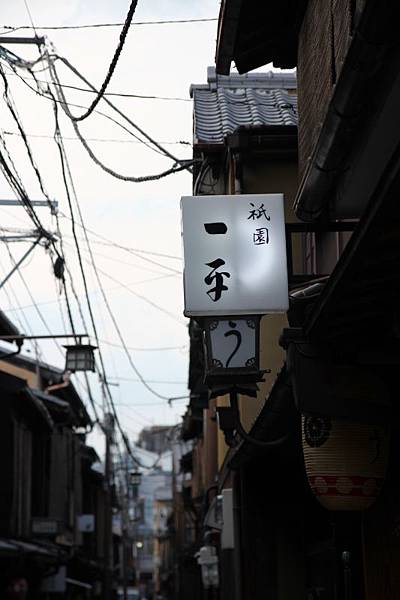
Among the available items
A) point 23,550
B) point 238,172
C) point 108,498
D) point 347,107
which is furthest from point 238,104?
point 108,498

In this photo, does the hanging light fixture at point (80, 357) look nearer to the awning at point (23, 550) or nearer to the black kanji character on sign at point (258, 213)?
the awning at point (23, 550)

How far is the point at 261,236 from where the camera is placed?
9250 mm

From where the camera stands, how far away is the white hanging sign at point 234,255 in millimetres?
9016

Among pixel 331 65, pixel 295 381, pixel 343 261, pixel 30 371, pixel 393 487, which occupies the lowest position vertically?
pixel 393 487

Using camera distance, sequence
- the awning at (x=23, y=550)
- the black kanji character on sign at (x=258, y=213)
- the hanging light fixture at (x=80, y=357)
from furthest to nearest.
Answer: the awning at (x=23, y=550), the hanging light fixture at (x=80, y=357), the black kanji character on sign at (x=258, y=213)

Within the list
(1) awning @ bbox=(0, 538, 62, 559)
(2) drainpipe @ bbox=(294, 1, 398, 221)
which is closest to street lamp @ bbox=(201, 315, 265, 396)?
(2) drainpipe @ bbox=(294, 1, 398, 221)

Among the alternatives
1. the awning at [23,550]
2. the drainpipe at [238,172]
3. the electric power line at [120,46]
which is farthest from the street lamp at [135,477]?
the electric power line at [120,46]

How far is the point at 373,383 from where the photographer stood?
8.07 metres

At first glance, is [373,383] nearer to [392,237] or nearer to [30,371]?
[392,237]

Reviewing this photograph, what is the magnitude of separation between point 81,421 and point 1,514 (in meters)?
16.5

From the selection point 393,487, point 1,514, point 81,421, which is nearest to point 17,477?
point 1,514

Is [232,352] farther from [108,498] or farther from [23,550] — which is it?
[108,498]

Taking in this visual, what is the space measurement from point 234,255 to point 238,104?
11.2m

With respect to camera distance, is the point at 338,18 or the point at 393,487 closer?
the point at 338,18
